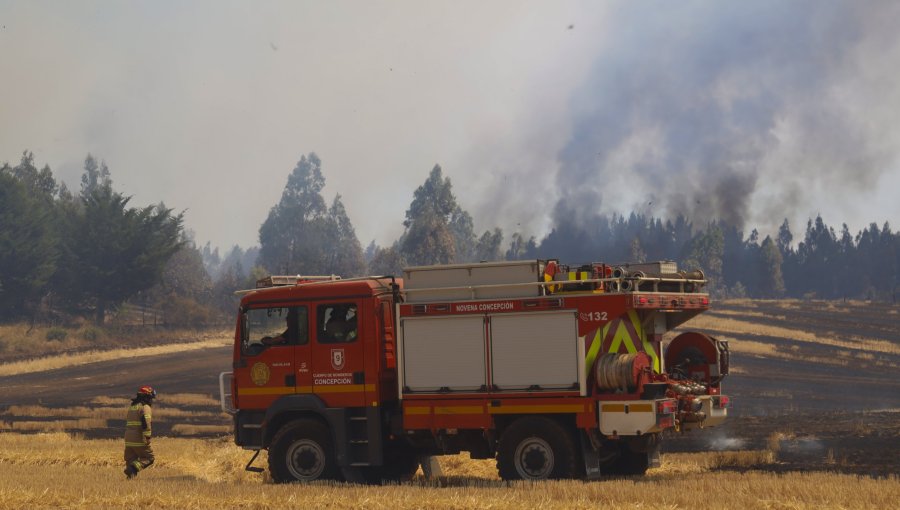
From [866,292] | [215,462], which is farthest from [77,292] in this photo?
[866,292]

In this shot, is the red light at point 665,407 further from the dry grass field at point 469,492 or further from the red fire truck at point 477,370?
the dry grass field at point 469,492

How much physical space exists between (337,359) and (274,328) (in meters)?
1.45

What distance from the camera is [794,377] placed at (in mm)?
53750

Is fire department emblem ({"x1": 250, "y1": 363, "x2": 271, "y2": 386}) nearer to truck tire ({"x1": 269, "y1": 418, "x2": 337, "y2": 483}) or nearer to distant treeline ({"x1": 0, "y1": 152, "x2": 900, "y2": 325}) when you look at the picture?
truck tire ({"x1": 269, "y1": 418, "x2": 337, "y2": 483})

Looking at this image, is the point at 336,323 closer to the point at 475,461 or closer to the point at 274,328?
the point at 274,328

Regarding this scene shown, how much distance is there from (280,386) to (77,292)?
79.3 metres

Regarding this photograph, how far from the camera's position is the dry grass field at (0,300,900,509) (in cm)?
1565

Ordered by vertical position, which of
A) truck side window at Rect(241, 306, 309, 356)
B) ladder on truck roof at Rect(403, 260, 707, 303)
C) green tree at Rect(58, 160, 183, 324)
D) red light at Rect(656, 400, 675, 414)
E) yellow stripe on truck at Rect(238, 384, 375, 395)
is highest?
green tree at Rect(58, 160, 183, 324)

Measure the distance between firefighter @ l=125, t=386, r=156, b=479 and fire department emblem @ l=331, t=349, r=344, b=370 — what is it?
3597mm

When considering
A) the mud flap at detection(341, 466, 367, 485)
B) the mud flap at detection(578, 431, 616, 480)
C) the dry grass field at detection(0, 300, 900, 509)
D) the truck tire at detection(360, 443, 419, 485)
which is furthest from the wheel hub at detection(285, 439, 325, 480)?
the mud flap at detection(578, 431, 616, 480)

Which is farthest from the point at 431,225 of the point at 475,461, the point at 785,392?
the point at 475,461

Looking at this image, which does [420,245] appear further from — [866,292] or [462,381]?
[462,381]

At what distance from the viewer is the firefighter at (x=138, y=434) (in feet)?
66.6

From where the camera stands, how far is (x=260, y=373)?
19.8 m
